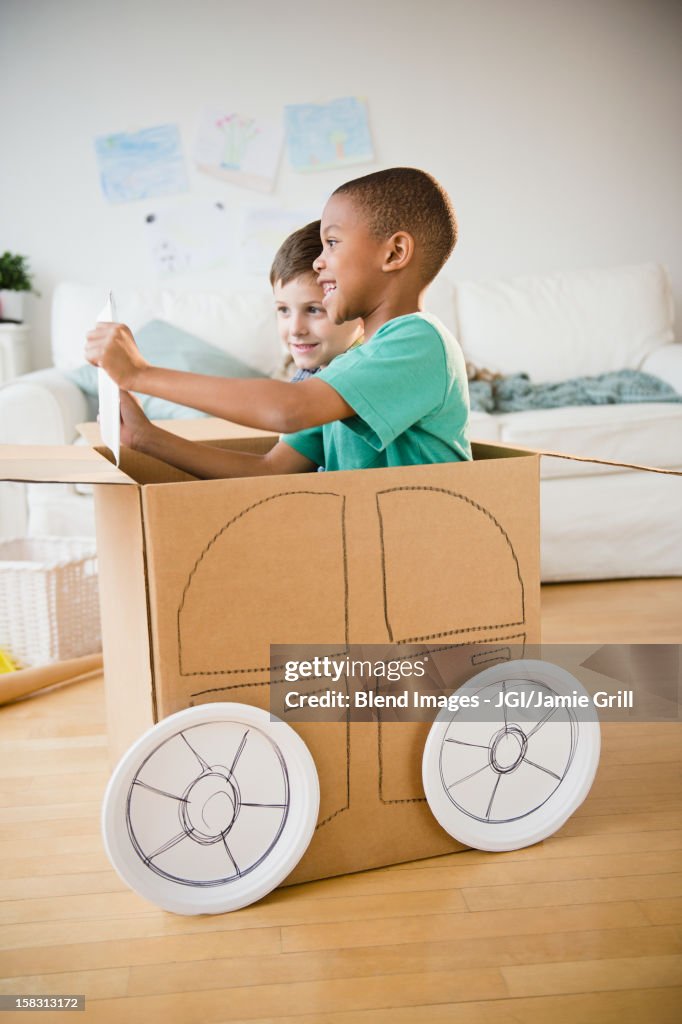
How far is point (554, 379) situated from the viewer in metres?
2.88

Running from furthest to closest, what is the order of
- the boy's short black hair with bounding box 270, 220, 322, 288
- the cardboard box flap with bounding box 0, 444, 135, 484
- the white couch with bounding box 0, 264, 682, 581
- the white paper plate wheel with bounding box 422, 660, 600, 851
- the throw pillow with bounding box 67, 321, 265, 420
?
the throw pillow with bounding box 67, 321, 265, 420 < the white couch with bounding box 0, 264, 682, 581 < the boy's short black hair with bounding box 270, 220, 322, 288 < the white paper plate wheel with bounding box 422, 660, 600, 851 < the cardboard box flap with bounding box 0, 444, 135, 484

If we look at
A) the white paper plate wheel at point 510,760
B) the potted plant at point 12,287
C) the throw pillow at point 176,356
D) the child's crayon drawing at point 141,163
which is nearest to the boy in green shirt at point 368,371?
the white paper plate wheel at point 510,760

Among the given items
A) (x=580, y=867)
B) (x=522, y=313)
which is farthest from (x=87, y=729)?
(x=522, y=313)

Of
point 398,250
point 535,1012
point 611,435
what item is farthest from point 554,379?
point 535,1012

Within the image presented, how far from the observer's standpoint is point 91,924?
0.98 m

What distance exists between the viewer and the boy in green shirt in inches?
38.1

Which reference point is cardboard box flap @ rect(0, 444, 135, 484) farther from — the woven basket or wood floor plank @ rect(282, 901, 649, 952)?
the woven basket

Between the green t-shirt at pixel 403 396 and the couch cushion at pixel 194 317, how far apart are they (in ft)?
5.26

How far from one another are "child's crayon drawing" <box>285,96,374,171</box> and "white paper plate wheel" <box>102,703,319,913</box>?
2608 mm

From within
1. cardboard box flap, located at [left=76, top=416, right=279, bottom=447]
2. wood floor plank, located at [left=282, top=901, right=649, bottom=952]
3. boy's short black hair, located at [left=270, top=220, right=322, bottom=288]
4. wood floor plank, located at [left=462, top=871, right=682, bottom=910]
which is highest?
boy's short black hair, located at [left=270, top=220, right=322, bottom=288]

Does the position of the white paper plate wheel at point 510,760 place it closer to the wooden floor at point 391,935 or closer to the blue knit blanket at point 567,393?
the wooden floor at point 391,935

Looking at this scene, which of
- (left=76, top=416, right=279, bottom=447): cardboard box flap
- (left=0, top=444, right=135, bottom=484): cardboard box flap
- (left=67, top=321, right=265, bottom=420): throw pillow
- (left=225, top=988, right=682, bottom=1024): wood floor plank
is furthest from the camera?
(left=67, top=321, right=265, bottom=420): throw pillow

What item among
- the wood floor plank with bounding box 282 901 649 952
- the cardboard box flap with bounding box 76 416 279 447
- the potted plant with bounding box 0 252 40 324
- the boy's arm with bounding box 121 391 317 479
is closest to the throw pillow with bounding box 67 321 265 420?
the potted plant with bounding box 0 252 40 324

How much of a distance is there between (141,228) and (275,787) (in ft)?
8.45
